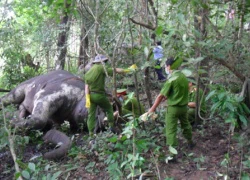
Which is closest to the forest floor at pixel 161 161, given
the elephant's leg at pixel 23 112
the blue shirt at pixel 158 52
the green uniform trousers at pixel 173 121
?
the green uniform trousers at pixel 173 121

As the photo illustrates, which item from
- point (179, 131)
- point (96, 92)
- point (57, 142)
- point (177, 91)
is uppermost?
point (177, 91)

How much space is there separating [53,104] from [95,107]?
1.00 metres

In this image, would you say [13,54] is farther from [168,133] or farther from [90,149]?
[168,133]

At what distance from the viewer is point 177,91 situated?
478 cm

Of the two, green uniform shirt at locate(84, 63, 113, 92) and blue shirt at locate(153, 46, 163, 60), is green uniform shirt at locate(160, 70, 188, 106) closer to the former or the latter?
blue shirt at locate(153, 46, 163, 60)

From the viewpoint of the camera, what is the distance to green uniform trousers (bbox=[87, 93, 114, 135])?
6215 millimetres

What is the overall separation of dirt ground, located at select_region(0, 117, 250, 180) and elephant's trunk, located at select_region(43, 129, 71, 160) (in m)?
0.16

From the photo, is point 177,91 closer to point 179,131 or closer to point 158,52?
point 158,52

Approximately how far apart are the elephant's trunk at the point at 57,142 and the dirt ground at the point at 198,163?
0.16 meters

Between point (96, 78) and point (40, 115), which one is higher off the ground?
point (96, 78)

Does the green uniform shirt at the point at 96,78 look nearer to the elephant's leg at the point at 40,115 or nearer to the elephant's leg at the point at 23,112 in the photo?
the elephant's leg at the point at 40,115

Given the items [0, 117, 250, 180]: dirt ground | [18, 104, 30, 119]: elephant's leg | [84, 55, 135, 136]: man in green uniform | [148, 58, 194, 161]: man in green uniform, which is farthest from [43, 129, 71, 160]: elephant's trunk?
[148, 58, 194, 161]: man in green uniform

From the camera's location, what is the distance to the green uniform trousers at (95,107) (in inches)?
245

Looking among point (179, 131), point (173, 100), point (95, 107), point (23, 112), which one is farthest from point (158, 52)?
point (23, 112)
